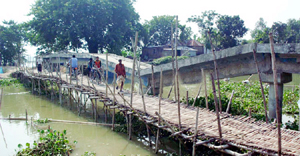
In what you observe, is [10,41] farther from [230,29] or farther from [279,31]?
[279,31]

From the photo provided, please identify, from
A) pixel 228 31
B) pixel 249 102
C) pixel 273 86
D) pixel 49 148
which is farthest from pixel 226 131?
pixel 228 31

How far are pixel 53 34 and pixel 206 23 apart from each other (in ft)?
63.8

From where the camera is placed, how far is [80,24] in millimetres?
24641

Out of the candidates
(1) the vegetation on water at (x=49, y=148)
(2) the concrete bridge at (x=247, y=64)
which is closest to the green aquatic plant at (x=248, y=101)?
(2) the concrete bridge at (x=247, y=64)

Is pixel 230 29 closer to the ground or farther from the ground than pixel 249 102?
farther from the ground

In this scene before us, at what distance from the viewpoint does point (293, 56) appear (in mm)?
6852

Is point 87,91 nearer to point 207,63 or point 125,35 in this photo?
point 207,63

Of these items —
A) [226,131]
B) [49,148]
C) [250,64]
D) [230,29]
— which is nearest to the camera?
[226,131]

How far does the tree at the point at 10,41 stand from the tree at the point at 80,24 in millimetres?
5907

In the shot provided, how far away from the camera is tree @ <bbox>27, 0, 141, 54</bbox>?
24828mm

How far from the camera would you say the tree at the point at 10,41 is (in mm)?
31219

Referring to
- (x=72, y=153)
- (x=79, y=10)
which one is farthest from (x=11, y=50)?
(x=72, y=153)

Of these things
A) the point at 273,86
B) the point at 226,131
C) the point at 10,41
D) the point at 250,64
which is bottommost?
the point at 226,131

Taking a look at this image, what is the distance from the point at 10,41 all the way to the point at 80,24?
12813 millimetres
